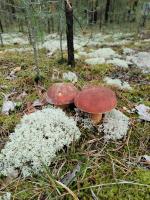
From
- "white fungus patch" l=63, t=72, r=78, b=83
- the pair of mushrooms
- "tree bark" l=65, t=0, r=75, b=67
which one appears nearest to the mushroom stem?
the pair of mushrooms

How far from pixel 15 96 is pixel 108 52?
343cm

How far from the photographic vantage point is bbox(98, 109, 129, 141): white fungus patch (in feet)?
8.03

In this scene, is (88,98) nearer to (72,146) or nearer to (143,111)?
(72,146)

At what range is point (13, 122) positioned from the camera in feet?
8.63

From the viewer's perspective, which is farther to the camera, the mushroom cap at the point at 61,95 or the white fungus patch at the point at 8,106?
the white fungus patch at the point at 8,106

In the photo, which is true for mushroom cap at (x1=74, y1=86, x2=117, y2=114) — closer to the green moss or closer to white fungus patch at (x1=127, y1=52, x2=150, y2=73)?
the green moss

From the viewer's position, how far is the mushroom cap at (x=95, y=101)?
2260 millimetres

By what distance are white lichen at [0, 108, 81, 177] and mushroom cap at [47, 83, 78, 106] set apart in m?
0.12

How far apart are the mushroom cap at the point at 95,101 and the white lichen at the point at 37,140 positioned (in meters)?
0.27

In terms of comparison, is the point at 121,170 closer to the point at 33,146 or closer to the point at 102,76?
the point at 33,146

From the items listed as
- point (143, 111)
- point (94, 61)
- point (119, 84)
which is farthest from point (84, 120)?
point (94, 61)

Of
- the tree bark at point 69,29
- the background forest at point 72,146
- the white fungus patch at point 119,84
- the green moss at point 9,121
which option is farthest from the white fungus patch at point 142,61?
the green moss at point 9,121

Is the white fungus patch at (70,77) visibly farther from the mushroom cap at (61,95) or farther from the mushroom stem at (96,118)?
the mushroom stem at (96,118)

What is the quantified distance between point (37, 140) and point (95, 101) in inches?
26.9
